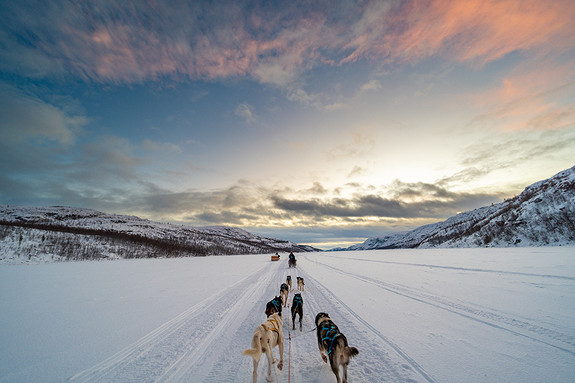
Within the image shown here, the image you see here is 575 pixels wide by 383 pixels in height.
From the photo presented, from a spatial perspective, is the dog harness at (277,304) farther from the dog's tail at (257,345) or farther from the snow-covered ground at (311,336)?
the dog's tail at (257,345)

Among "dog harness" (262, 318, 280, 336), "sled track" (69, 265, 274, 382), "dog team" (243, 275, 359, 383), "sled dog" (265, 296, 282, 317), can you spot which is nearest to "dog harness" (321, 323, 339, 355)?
"dog team" (243, 275, 359, 383)

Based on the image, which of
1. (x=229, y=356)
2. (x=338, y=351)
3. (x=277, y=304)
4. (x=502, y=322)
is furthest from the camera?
(x=277, y=304)

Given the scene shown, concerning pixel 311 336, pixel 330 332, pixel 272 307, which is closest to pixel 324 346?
pixel 330 332

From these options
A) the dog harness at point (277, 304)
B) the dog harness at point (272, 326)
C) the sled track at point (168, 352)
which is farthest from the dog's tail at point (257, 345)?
the dog harness at point (277, 304)

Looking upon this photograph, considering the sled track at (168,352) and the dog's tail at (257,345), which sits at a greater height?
the dog's tail at (257,345)

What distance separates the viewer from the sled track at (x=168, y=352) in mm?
4488

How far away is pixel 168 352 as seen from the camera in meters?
5.43

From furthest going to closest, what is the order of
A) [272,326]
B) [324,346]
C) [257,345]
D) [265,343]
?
[272,326], [324,346], [265,343], [257,345]

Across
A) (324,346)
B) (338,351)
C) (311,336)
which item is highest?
(338,351)

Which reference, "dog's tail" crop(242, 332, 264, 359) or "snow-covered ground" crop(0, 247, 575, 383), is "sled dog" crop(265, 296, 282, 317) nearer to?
"snow-covered ground" crop(0, 247, 575, 383)

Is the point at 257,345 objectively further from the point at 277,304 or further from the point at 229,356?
the point at 277,304

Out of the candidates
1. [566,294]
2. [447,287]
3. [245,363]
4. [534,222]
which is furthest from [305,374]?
[534,222]

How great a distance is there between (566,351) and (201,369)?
26.3 feet

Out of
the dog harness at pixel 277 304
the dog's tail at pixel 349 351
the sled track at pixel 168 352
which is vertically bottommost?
the sled track at pixel 168 352
